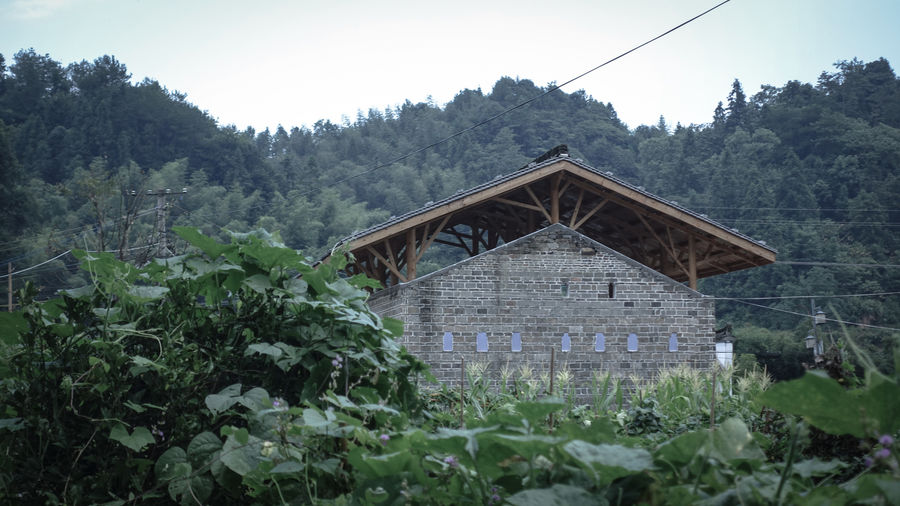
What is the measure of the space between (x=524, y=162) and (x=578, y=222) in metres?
41.7

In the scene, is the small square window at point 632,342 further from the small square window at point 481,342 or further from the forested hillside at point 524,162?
the forested hillside at point 524,162

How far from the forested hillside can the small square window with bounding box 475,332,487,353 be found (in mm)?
28320

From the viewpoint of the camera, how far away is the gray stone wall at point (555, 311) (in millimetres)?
14930

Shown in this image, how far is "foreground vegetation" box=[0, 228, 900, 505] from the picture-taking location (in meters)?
1.34

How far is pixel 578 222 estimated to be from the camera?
1722 cm

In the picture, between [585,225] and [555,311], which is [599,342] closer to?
[555,311]

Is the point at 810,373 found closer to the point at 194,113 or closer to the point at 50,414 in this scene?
the point at 50,414

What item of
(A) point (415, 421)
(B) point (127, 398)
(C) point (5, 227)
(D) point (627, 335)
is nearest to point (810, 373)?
(A) point (415, 421)

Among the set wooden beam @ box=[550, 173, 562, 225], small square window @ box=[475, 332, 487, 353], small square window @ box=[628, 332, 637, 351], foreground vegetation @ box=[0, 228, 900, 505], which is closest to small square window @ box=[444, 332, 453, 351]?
small square window @ box=[475, 332, 487, 353]

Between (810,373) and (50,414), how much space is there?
74.0 inches

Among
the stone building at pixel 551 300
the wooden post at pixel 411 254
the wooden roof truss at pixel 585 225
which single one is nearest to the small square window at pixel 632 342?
the stone building at pixel 551 300

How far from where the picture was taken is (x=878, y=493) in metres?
1.12

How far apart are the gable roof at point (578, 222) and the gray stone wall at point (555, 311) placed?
0.93 meters

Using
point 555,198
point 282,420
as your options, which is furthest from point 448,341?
point 282,420
